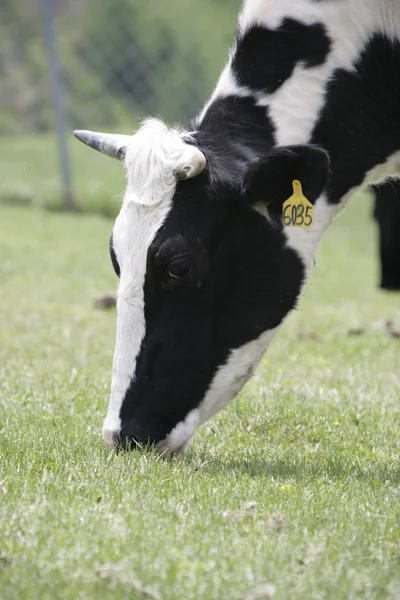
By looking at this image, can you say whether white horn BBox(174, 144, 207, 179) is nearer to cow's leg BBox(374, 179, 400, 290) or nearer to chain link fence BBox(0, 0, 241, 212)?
cow's leg BBox(374, 179, 400, 290)

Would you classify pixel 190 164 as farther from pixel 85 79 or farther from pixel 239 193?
pixel 85 79

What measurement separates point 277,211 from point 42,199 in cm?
1162

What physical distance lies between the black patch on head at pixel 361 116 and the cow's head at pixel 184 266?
0.26 m

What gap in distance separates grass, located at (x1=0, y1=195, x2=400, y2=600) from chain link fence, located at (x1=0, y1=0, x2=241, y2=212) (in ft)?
31.4

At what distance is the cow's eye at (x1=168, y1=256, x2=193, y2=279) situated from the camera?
3662 mm

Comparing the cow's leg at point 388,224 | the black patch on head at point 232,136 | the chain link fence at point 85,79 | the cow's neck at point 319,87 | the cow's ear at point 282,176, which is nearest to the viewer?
the cow's ear at point 282,176

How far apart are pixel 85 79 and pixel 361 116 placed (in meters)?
12.4

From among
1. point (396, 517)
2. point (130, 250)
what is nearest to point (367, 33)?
point (130, 250)

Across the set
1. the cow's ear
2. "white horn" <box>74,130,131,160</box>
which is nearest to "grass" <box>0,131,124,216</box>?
"white horn" <box>74,130,131,160</box>

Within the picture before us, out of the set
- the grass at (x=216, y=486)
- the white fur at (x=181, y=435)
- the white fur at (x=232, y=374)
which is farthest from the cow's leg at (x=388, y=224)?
the white fur at (x=181, y=435)

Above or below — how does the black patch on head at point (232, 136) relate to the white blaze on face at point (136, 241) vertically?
above

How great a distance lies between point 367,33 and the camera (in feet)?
13.3

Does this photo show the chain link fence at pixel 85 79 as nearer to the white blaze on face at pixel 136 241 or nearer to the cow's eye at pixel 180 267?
the white blaze on face at pixel 136 241

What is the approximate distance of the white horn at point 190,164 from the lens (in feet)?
12.0
